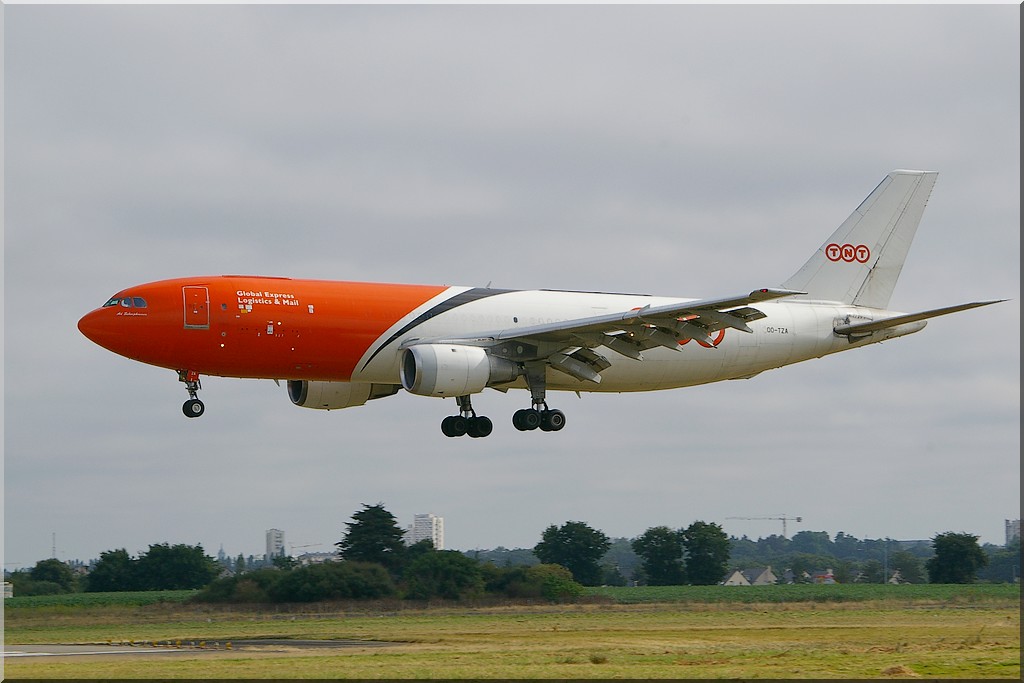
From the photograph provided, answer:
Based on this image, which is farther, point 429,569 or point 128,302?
point 429,569

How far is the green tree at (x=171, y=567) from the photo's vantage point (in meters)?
58.5

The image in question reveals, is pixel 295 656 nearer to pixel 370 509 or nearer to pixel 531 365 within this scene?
pixel 531 365

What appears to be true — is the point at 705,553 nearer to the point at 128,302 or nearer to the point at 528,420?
the point at 528,420

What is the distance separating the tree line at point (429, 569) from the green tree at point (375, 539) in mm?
39

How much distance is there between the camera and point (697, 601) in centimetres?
6188

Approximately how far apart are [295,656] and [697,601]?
28272mm

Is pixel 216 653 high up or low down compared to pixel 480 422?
down

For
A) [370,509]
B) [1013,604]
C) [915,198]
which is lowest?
[1013,604]

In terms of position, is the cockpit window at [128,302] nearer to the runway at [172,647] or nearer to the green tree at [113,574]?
the runway at [172,647]

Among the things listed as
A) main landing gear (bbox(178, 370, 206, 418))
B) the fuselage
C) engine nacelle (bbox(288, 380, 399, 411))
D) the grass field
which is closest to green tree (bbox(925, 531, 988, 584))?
the grass field

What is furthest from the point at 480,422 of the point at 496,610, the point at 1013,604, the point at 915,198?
the point at 1013,604

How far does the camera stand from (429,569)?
5575 cm

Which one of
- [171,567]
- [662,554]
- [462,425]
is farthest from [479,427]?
[662,554]

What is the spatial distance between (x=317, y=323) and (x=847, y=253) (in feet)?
67.5
